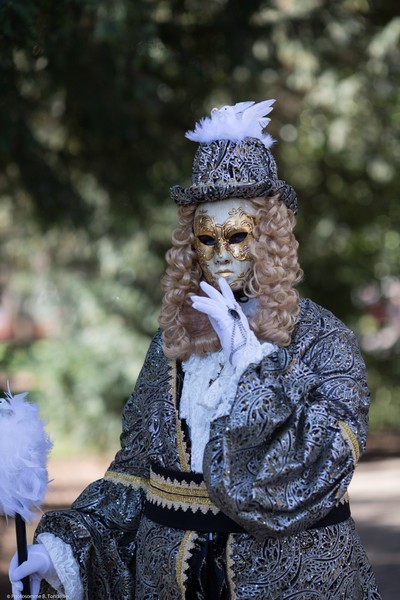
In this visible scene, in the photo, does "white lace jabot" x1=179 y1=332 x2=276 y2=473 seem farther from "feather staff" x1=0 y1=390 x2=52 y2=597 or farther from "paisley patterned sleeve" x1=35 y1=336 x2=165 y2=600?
"feather staff" x1=0 y1=390 x2=52 y2=597

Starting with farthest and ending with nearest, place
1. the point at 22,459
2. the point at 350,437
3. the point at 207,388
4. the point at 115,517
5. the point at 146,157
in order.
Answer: the point at 146,157, the point at 115,517, the point at 207,388, the point at 22,459, the point at 350,437

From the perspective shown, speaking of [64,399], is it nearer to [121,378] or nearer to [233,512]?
[121,378]

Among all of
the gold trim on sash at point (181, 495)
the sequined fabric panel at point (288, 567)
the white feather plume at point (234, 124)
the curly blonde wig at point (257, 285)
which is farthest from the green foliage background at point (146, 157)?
the sequined fabric panel at point (288, 567)

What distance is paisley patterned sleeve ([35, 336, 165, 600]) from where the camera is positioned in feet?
10.3

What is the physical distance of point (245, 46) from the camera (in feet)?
24.1

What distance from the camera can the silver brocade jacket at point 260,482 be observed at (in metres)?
2.68

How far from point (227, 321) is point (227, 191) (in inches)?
16.1

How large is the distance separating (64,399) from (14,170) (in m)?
4.69

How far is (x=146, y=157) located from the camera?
8.20 m

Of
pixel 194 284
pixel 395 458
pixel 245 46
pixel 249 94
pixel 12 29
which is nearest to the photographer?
pixel 194 284

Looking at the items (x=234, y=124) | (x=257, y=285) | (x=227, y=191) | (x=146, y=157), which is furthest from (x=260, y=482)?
(x=146, y=157)

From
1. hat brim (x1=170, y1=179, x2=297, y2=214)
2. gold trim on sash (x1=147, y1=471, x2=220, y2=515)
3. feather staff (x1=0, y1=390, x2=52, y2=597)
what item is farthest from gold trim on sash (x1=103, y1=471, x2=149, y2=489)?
hat brim (x1=170, y1=179, x2=297, y2=214)

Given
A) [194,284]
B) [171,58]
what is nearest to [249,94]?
[171,58]

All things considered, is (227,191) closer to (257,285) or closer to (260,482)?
(257,285)
